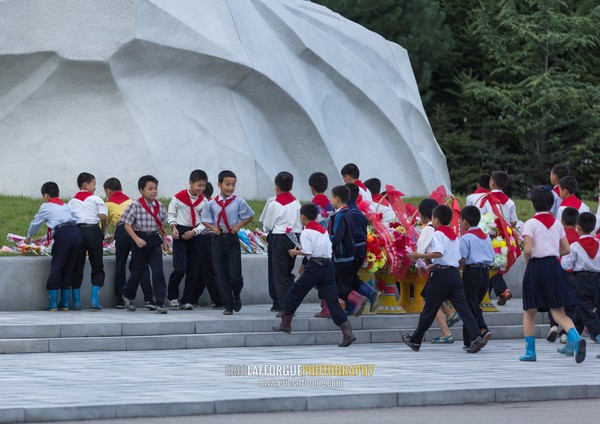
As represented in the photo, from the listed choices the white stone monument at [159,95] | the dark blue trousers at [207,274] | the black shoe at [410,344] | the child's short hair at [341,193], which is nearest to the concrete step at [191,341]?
the black shoe at [410,344]

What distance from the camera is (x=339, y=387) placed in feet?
28.2

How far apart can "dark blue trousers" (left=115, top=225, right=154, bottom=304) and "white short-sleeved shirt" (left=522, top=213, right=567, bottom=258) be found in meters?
4.71

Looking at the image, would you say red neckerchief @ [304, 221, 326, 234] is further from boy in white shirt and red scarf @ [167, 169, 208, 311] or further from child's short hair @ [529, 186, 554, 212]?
boy in white shirt and red scarf @ [167, 169, 208, 311]

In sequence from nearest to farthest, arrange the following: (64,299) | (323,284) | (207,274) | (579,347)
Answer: (579,347)
(323,284)
(64,299)
(207,274)

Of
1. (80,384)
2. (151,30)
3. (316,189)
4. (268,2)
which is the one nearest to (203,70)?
(151,30)

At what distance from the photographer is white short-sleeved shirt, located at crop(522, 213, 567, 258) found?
1052 cm

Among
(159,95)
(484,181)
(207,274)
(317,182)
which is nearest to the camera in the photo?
(317,182)

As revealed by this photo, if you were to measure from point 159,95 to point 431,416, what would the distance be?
12.9 meters

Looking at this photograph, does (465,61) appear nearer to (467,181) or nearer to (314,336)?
(467,181)

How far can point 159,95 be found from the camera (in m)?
19.8

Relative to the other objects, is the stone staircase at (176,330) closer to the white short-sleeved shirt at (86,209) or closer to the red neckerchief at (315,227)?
the white short-sleeved shirt at (86,209)

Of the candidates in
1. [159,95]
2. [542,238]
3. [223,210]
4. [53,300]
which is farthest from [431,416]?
[159,95]

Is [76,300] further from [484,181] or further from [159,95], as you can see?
[159,95]

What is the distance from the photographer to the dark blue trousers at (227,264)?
12977 millimetres
